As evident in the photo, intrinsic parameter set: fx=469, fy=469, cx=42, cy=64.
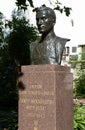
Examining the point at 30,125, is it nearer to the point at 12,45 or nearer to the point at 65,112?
the point at 65,112

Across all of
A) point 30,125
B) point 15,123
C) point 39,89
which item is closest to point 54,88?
point 39,89

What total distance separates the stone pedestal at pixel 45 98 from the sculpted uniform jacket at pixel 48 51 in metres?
0.28

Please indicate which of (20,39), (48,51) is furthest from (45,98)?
(20,39)

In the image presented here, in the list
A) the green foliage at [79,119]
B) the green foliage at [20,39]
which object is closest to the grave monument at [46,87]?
the green foliage at [79,119]

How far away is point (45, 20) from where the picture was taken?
A: 30.6ft

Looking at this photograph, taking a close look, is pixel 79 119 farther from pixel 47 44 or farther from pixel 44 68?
pixel 44 68

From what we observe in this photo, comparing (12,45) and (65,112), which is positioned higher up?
(65,112)

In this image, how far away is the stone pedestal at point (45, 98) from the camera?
28.7 feet

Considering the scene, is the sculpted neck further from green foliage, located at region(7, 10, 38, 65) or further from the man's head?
green foliage, located at region(7, 10, 38, 65)

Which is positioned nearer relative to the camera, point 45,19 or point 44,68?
point 44,68

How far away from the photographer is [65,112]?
29.7ft

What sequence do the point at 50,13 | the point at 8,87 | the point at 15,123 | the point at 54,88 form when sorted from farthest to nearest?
the point at 8,87 → the point at 15,123 → the point at 50,13 → the point at 54,88

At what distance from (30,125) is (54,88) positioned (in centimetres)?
95

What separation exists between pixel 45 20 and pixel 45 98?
1600mm
